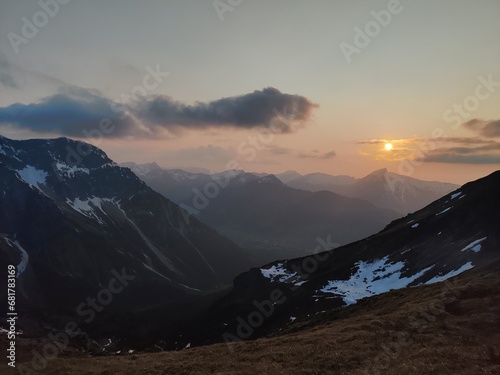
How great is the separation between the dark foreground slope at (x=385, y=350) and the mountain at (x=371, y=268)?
38.5 meters

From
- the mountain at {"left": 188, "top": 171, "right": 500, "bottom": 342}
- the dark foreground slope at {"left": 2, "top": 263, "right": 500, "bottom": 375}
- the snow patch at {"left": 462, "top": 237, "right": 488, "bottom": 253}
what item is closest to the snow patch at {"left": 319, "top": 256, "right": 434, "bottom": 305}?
the mountain at {"left": 188, "top": 171, "right": 500, "bottom": 342}

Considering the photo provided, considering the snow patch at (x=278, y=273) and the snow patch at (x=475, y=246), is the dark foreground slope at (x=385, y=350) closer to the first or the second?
the snow patch at (x=475, y=246)

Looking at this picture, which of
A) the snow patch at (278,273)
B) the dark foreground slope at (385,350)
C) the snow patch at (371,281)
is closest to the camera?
the dark foreground slope at (385,350)

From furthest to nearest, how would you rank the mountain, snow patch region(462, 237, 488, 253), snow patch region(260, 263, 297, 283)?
snow patch region(260, 263, 297, 283)
the mountain
snow patch region(462, 237, 488, 253)

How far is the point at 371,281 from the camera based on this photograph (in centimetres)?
11219

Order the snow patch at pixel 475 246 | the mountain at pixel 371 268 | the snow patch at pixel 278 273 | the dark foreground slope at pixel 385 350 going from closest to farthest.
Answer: the dark foreground slope at pixel 385 350
the snow patch at pixel 475 246
the mountain at pixel 371 268
the snow patch at pixel 278 273

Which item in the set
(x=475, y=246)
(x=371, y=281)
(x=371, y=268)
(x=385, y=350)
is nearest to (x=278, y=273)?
(x=371, y=268)

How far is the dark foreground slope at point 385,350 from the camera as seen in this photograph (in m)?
30.1

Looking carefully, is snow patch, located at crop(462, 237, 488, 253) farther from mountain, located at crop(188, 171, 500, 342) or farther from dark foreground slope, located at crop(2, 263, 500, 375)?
dark foreground slope, located at crop(2, 263, 500, 375)

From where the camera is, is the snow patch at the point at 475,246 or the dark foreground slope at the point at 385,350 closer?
the dark foreground slope at the point at 385,350

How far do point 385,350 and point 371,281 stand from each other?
83.7m

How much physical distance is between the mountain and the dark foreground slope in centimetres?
3853

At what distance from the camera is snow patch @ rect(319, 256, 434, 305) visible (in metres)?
98.3

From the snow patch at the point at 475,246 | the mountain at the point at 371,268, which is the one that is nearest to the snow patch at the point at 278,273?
the mountain at the point at 371,268
